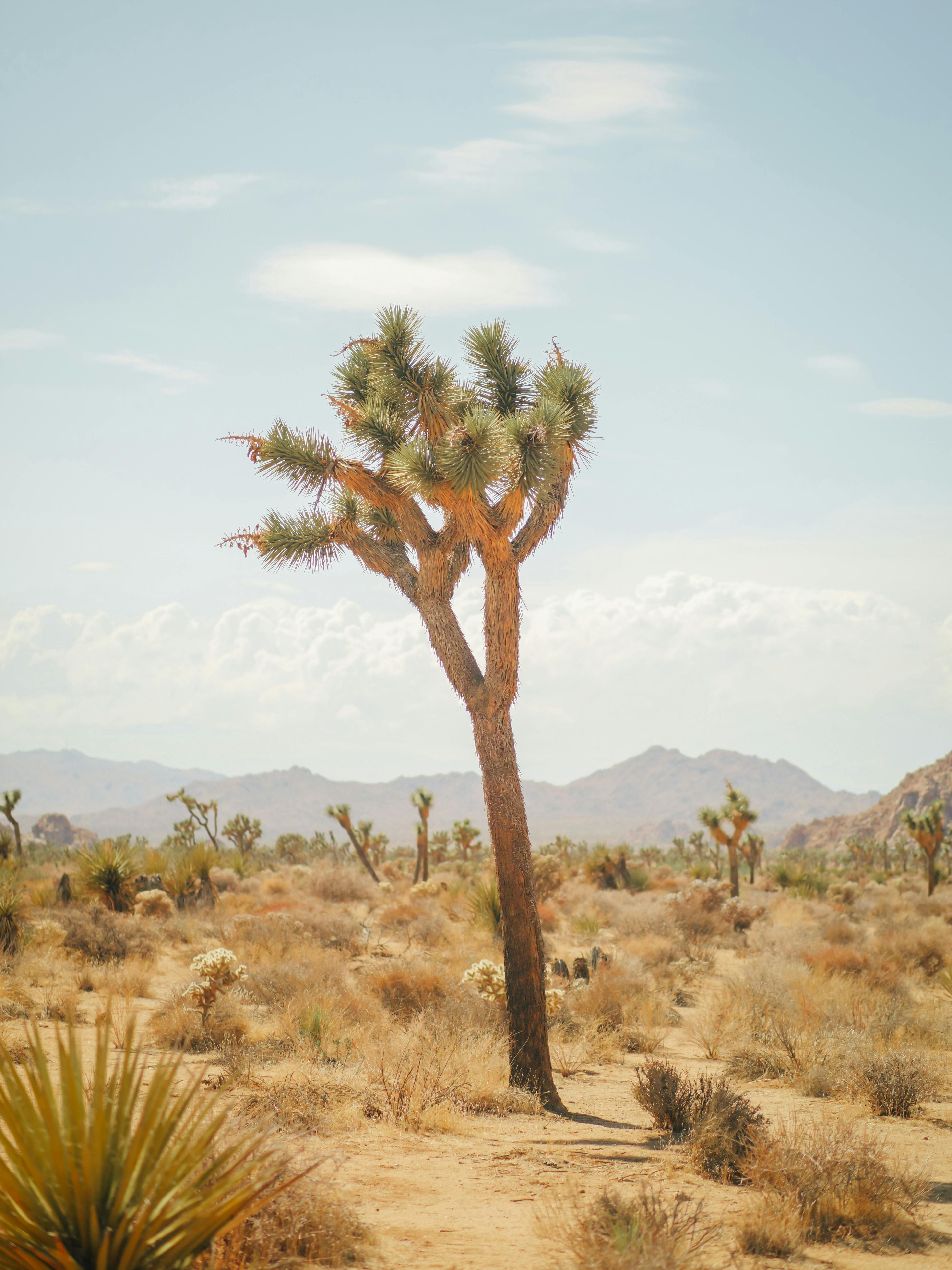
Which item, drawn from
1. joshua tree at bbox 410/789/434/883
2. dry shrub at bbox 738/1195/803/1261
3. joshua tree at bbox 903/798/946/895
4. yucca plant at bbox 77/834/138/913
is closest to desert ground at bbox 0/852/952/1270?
dry shrub at bbox 738/1195/803/1261

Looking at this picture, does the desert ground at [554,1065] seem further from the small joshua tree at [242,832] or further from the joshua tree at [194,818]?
the small joshua tree at [242,832]

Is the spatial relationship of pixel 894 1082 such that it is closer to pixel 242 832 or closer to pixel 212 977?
pixel 212 977

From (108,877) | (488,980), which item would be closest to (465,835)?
(108,877)

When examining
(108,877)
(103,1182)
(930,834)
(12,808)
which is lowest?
(930,834)

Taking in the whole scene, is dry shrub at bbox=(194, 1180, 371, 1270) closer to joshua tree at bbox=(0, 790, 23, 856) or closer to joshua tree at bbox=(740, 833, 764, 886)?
joshua tree at bbox=(0, 790, 23, 856)

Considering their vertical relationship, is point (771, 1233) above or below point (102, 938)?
below

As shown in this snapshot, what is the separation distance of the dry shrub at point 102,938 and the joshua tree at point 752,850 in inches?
1024

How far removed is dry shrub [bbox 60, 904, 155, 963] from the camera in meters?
14.0

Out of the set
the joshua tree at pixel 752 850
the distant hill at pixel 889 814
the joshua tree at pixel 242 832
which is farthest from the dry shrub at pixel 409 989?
the distant hill at pixel 889 814

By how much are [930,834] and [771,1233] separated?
2947cm

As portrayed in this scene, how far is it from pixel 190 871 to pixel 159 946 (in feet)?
18.5

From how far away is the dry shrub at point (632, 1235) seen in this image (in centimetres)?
407

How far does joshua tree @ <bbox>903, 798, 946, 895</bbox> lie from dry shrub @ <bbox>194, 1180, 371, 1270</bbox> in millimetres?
29486

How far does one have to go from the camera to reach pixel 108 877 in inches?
709
